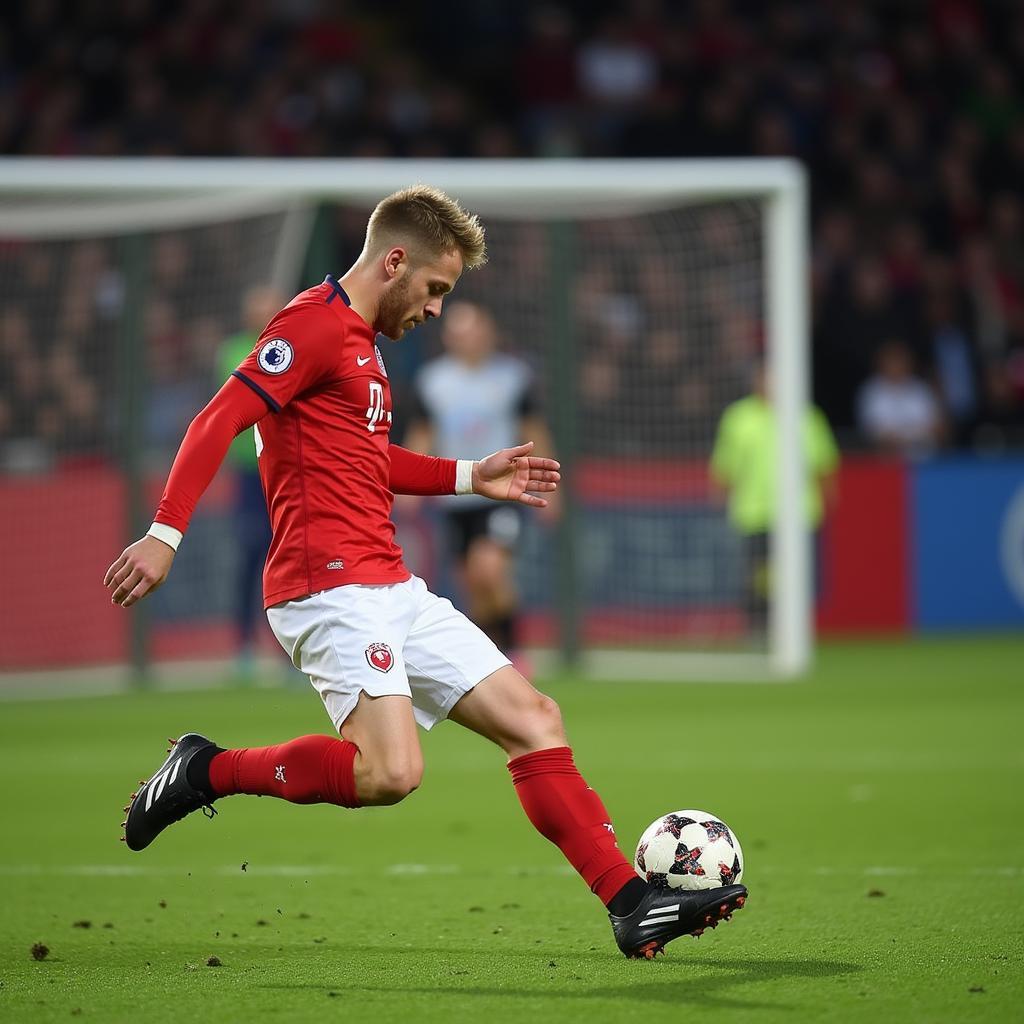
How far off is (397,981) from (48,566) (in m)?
8.70

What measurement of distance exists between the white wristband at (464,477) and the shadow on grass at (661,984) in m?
1.27

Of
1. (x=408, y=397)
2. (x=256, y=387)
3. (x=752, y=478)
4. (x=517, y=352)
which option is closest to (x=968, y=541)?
(x=752, y=478)

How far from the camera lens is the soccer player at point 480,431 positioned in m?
11.9

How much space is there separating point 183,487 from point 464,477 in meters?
1.03

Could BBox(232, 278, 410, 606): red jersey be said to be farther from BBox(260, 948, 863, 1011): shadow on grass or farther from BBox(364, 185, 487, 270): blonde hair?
BBox(260, 948, 863, 1011): shadow on grass

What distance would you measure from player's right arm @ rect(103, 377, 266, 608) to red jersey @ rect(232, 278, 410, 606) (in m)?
0.16

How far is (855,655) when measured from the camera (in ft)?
47.8

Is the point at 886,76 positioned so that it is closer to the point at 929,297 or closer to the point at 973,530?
the point at 929,297

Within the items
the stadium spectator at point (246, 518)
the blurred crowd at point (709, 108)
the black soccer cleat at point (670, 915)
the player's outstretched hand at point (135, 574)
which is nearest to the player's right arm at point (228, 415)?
the player's outstretched hand at point (135, 574)

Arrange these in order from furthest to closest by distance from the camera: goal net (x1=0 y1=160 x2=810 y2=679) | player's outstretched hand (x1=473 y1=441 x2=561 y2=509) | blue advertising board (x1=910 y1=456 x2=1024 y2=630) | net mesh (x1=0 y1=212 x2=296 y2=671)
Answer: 1. blue advertising board (x1=910 y1=456 x2=1024 y2=630)
2. net mesh (x1=0 y1=212 x2=296 y2=671)
3. goal net (x1=0 y1=160 x2=810 y2=679)
4. player's outstretched hand (x1=473 y1=441 x2=561 y2=509)

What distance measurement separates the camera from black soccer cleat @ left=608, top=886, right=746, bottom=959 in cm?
461

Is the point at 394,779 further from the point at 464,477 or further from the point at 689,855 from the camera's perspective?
the point at 464,477

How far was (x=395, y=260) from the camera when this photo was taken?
5020mm

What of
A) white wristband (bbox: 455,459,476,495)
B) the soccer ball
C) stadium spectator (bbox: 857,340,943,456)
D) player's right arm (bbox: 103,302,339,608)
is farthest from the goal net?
the soccer ball
